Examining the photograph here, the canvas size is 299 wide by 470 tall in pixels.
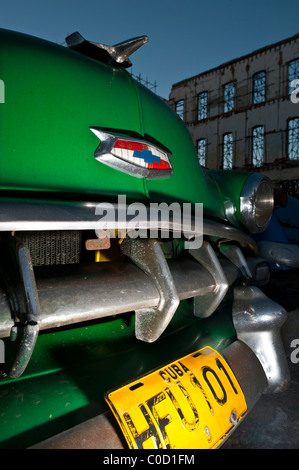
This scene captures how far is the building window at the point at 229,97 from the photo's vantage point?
19141 millimetres

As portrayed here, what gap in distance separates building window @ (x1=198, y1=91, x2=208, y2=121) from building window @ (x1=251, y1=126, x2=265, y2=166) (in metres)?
3.60

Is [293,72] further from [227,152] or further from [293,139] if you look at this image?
[227,152]

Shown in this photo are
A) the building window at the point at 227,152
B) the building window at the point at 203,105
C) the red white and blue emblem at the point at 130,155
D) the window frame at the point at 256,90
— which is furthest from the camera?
the building window at the point at 203,105

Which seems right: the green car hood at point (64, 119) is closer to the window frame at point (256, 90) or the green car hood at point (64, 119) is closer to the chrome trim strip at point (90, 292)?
the chrome trim strip at point (90, 292)

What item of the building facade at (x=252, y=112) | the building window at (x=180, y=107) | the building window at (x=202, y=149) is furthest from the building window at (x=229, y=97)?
the building window at (x=180, y=107)

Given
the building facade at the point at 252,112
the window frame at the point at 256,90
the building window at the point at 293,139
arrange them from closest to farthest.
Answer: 1. the building window at the point at 293,139
2. the building facade at the point at 252,112
3. the window frame at the point at 256,90

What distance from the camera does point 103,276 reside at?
101 cm

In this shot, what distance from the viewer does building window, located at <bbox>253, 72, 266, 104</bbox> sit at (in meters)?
17.9

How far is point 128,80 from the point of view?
4.19ft

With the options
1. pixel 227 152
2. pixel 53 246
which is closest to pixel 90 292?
Result: pixel 53 246

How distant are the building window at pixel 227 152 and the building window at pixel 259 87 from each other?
7.44ft
